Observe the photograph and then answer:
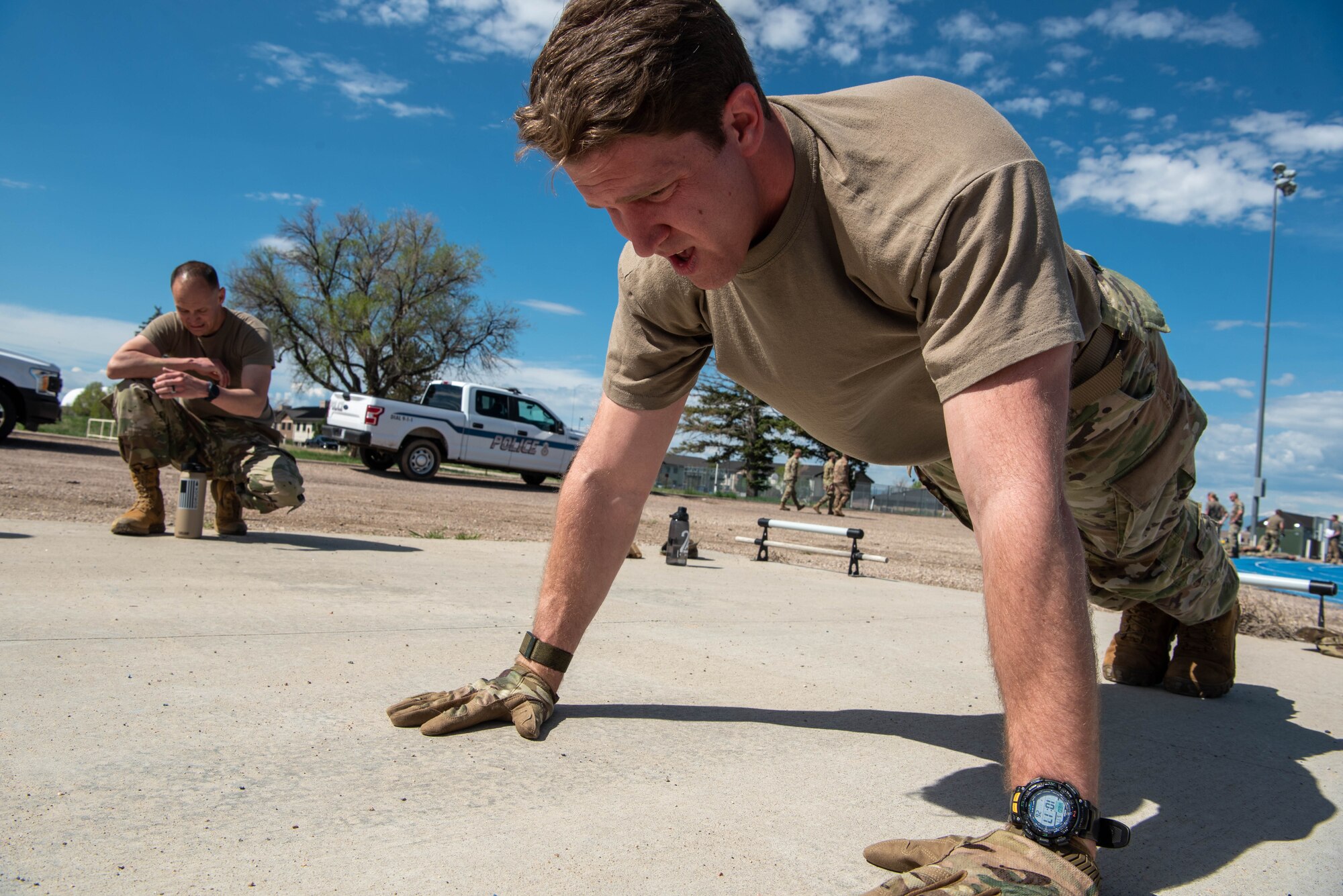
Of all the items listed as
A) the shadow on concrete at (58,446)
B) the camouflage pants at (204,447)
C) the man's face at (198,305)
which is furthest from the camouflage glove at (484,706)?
the shadow on concrete at (58,446)

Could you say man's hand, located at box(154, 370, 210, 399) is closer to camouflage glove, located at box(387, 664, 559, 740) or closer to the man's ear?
camouflage glove, located at box(387, 664, 559, 740)

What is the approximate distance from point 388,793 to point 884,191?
1.39 metres

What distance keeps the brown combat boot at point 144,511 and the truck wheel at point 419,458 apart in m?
12.5

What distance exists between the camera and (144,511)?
4.84 metres

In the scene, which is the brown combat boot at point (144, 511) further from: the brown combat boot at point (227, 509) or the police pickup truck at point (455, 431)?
the police pickup truck at point (455, 431)

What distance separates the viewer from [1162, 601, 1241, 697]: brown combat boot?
9.74ft

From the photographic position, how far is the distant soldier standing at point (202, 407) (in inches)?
194

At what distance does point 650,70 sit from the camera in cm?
148

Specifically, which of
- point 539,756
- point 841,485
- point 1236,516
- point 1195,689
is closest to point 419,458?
point 841,485

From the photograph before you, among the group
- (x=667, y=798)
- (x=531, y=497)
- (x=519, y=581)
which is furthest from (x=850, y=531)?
(x=531, y=497)

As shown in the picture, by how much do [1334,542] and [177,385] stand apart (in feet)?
114

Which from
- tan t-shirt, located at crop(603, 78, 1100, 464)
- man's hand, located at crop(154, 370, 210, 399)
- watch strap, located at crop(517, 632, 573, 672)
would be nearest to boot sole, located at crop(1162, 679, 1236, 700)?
tan t-shirt, located at crop(603, 78, 1100, 464)

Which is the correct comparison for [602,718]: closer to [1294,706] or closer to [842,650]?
[842,650]

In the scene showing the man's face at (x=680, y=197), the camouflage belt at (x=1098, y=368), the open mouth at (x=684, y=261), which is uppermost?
the man's face at (x=680, y=197)
